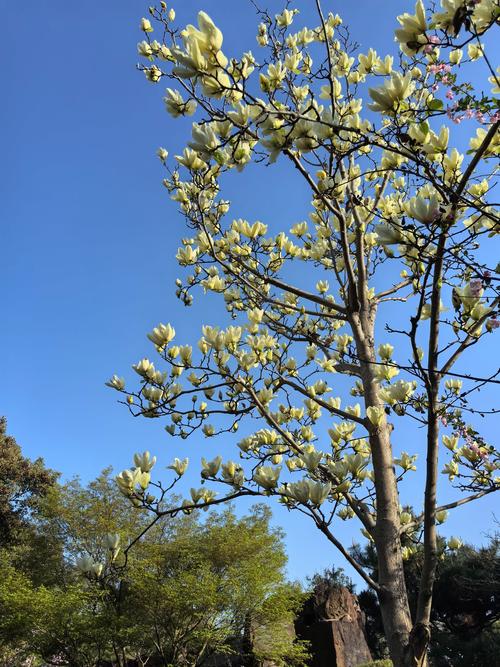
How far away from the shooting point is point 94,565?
5.90 feet

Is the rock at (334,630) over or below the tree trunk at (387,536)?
below

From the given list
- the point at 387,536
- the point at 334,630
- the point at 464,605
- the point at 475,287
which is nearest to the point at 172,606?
the point at 334,630

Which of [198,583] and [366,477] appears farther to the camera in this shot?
[198,583]

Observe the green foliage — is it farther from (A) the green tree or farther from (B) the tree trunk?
(B) the tree trunk

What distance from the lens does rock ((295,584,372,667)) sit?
7426 millimetres

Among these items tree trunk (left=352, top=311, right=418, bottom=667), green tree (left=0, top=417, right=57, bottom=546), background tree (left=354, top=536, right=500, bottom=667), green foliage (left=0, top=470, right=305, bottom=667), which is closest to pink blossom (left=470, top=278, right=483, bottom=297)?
tree trunk (left=352, top=311, right=418, bottom=667)

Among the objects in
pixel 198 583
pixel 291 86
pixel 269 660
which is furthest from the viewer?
pixel 269 660

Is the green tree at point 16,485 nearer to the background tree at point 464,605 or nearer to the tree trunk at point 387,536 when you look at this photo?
the background tree at point 464,605

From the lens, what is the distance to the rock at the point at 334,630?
292 inches

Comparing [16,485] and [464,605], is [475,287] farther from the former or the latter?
[16,485]

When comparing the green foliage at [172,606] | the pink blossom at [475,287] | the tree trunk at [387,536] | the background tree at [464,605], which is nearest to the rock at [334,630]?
the green foliage at [172,606]

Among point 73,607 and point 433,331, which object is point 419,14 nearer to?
point 433,331

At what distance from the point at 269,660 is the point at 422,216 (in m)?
10.0

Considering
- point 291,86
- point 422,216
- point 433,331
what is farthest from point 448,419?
point 291,86
